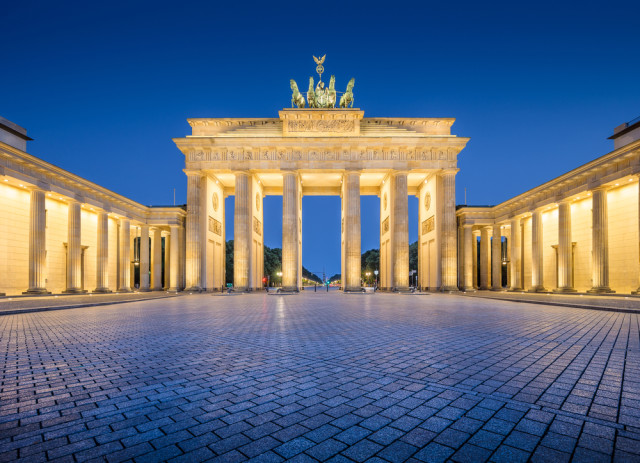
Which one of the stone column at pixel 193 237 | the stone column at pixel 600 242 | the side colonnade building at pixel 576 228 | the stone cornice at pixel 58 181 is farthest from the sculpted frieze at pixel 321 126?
the stone column at pixel 600 242

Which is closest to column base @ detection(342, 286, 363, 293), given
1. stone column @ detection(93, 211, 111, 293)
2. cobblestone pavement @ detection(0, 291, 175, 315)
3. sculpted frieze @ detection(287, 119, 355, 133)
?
sculpted frieze @ detection(287, 119, 355, 133)

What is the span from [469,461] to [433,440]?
1.09 feet

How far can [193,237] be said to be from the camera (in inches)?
1331

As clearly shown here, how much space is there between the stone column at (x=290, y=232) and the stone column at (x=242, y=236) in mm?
3652

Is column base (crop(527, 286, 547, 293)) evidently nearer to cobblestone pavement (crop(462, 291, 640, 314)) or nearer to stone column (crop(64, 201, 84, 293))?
cobblestone pavement (crop(462, 291, 640, 314))

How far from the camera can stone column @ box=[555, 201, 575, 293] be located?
2728 centimetres

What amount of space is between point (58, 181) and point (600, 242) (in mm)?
39825

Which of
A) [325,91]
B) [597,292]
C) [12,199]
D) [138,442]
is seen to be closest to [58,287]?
[12,199]

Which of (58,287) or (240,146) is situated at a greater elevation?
(240,146)

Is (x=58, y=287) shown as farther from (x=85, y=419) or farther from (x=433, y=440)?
(x=433, y=440)

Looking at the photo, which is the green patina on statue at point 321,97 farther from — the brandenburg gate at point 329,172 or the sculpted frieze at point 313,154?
the sculpted frieze at point 313,154

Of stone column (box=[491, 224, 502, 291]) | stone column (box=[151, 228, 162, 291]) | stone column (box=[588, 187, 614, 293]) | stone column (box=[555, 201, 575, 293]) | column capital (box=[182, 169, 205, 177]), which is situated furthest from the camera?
stone column (box=[151, 228, 162, 291])

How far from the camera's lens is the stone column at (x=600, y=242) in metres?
23.1

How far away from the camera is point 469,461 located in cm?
236
